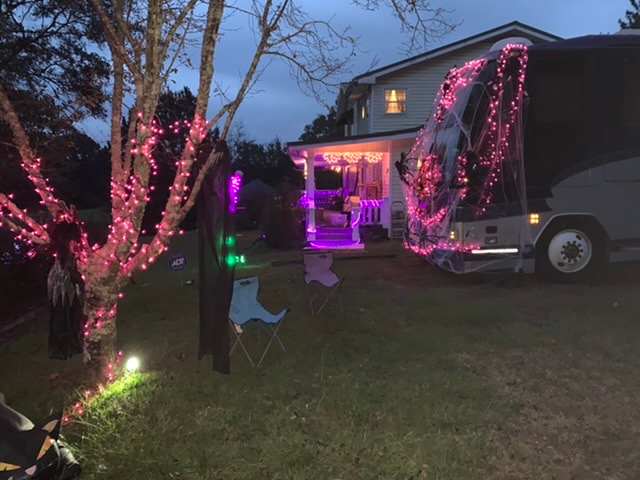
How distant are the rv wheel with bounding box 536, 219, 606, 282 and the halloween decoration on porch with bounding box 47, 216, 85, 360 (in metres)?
6.04

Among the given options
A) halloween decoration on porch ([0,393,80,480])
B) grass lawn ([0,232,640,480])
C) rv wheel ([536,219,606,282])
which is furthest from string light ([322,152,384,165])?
halloween decoration on porch ([0,393,80,480])

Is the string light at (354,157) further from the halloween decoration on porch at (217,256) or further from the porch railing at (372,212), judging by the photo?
the halloween decoration on porch at (217,256)

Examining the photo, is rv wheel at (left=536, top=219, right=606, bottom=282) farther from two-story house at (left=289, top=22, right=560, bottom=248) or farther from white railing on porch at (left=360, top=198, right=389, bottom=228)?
white railing on porch at (left=360, top=198, right=389, bottom=228)

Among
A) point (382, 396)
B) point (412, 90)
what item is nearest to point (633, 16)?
point (412, 90)

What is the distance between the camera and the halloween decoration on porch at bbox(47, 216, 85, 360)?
180 inches

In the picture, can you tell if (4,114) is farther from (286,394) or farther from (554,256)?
(554,256)

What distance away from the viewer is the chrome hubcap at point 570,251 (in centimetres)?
829

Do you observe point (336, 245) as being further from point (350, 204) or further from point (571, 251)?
point (571, 251)

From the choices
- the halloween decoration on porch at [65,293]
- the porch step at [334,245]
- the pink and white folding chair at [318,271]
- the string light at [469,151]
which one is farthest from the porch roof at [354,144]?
the halloween decoration on porch at [65,293]

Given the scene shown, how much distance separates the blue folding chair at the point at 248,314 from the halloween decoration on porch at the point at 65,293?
51.3 inches

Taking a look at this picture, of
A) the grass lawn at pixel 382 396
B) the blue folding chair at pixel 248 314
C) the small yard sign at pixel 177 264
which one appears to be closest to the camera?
the grass lawn at pixel 382 396

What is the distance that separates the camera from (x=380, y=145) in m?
16.2

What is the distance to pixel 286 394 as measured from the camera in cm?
459

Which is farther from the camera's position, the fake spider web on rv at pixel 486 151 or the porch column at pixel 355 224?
the porch column at pixel 355 224
